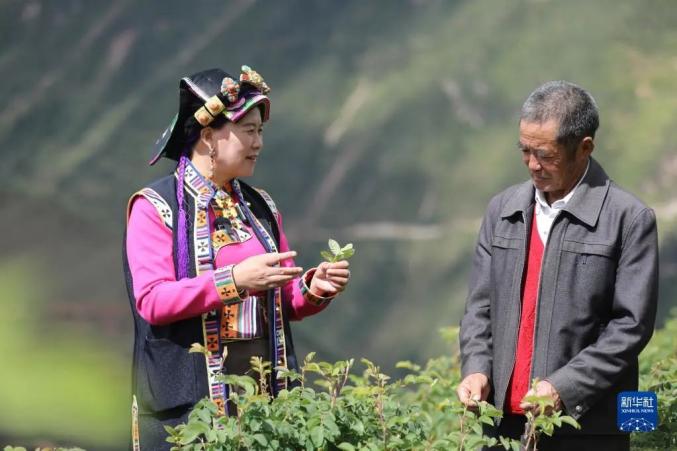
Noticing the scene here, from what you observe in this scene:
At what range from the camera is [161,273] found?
3.09 meters

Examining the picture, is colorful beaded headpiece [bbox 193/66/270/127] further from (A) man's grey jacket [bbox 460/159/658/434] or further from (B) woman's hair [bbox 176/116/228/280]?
(A) man's grey jacket [bbox 460/159/658/434]

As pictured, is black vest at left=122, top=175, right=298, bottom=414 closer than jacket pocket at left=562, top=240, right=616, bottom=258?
No

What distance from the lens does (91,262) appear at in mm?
6578

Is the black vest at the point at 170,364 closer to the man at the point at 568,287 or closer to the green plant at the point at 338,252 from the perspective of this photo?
the green plant at the point at 338,252

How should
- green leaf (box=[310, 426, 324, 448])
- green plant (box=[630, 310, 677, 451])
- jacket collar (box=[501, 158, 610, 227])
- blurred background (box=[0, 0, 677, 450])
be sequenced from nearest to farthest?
green leaf (box=[310, 426, 324, 448]) < jacket collar (box=[501, 158, 610, 227]) < green plant (box=[630, 310, 677, 451]) < blurred background (box=[0, 0, 677, 450])

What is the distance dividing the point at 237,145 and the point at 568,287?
0.97m

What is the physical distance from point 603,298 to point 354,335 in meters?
3.68

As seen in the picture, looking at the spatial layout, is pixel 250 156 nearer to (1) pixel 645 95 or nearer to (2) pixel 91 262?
(2) pixel 91 262

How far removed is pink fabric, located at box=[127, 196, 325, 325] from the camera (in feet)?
9.93

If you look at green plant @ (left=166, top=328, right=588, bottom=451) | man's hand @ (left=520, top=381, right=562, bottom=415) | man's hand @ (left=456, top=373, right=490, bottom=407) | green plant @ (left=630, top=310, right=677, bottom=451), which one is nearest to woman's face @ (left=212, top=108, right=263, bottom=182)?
green plant @ (left=166, top=328, right=588, bottom=451)

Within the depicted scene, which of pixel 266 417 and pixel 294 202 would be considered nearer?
pixel 266 417

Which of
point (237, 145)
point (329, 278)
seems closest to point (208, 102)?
point (237, 145)

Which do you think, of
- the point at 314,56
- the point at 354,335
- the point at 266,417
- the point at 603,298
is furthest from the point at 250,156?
the point at 314,56

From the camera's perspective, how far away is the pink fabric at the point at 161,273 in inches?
119
